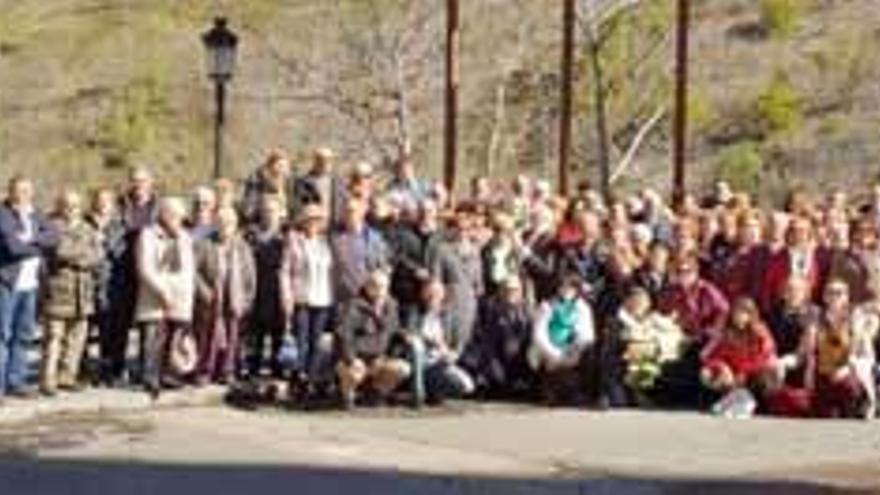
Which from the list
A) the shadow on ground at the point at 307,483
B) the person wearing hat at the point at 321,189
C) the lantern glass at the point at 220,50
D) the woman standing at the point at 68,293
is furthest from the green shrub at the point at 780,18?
the shadow on ground at the point at 307,483

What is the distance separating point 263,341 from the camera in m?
19.4

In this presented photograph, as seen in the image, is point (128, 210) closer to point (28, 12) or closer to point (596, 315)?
point (596, 315)

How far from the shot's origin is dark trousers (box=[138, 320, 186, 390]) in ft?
61.1

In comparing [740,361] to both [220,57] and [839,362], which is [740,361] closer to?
[839,362]

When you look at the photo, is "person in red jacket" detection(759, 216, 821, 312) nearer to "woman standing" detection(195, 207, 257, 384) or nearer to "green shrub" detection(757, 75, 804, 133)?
"woman standing" detection(195, 207, 257, 384)

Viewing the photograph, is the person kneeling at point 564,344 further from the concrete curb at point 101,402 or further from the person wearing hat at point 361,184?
the concrete curb at point 101,402

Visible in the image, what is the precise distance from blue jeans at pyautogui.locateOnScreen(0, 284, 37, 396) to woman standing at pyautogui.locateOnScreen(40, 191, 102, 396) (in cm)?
12

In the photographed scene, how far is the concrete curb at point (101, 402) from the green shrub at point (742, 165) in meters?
22.6

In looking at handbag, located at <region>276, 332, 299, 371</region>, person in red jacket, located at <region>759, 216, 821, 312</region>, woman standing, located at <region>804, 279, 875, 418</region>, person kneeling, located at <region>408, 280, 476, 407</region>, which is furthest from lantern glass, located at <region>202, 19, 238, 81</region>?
woman standing, located at <region>804, 279, 875, 418</region>

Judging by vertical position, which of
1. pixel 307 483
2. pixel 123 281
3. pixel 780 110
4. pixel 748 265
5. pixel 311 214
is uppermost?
pixel 780 110

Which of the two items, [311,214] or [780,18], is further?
[780,18]

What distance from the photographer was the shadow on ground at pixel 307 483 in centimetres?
1527

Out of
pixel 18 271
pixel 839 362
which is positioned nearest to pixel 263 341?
pixel 18 271

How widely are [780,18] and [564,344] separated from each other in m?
28.2
